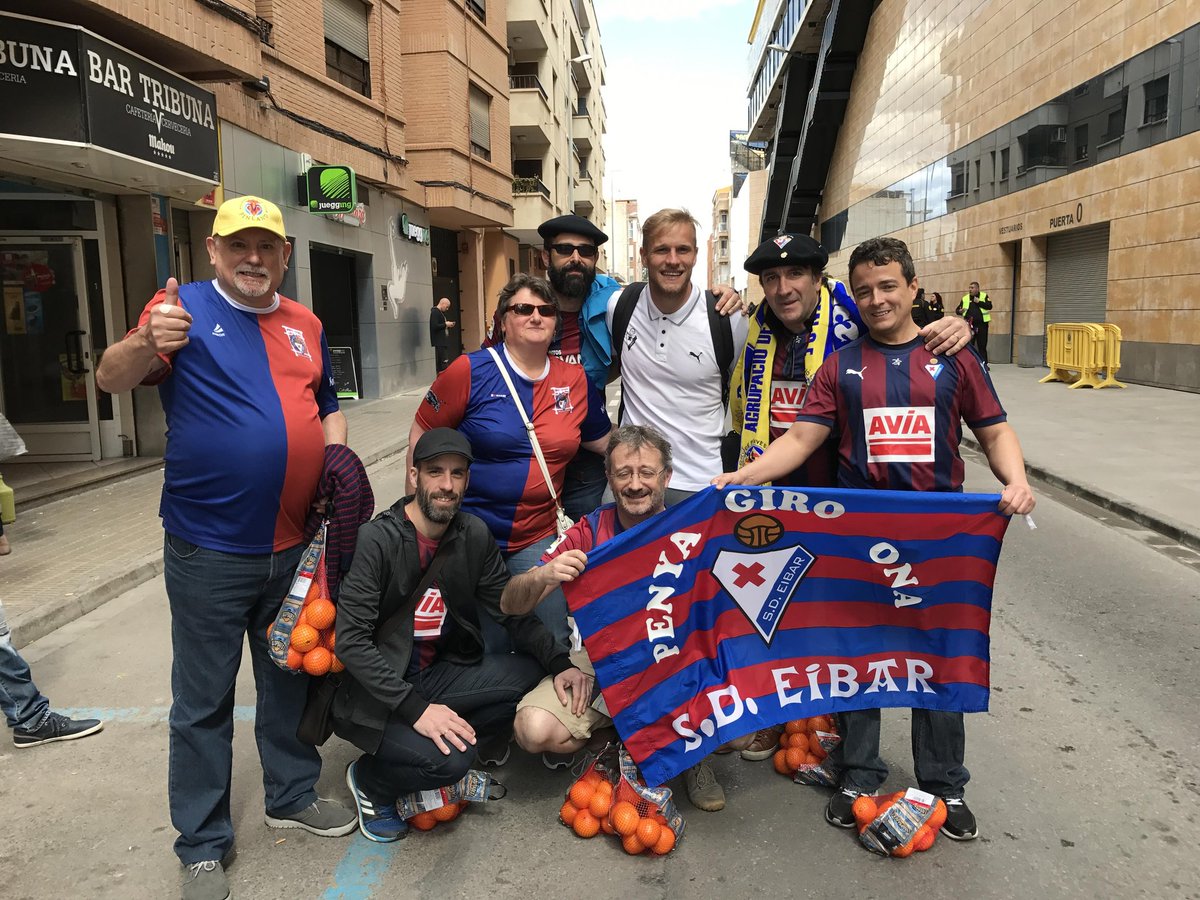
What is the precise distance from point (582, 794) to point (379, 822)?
760 mm

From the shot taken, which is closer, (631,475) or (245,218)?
(245,218)

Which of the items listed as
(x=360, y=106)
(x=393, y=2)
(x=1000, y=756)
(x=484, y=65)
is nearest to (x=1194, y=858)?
(x=1000, y=756)

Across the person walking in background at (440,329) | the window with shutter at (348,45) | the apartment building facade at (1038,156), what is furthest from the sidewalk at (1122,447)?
the window with shutter at (348,45)

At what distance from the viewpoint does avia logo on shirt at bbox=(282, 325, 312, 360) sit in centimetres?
306

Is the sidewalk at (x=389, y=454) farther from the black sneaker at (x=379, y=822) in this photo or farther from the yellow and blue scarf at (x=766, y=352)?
the yellow and blue scarf at (x=766, y=352)

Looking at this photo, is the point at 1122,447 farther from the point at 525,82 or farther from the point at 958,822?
the point at 525,82

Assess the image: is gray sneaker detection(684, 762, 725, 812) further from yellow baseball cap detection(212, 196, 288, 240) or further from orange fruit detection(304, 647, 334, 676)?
yellow baseball cap detection(212, 196, 288, 240)

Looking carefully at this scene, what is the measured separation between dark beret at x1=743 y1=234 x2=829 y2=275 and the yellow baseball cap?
181 cm

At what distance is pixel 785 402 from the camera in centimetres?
376

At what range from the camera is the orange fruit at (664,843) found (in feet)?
10.0

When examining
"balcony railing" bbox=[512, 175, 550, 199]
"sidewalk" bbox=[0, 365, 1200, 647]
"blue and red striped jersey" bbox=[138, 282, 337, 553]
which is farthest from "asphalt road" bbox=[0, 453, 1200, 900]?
"balcony railing" bbox=[512, 175, 550, 199]

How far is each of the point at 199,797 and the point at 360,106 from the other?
16406 mm

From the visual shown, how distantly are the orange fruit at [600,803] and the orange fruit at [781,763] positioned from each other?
0.82 m

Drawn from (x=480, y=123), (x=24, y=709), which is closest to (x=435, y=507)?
(x=24, y=709)
